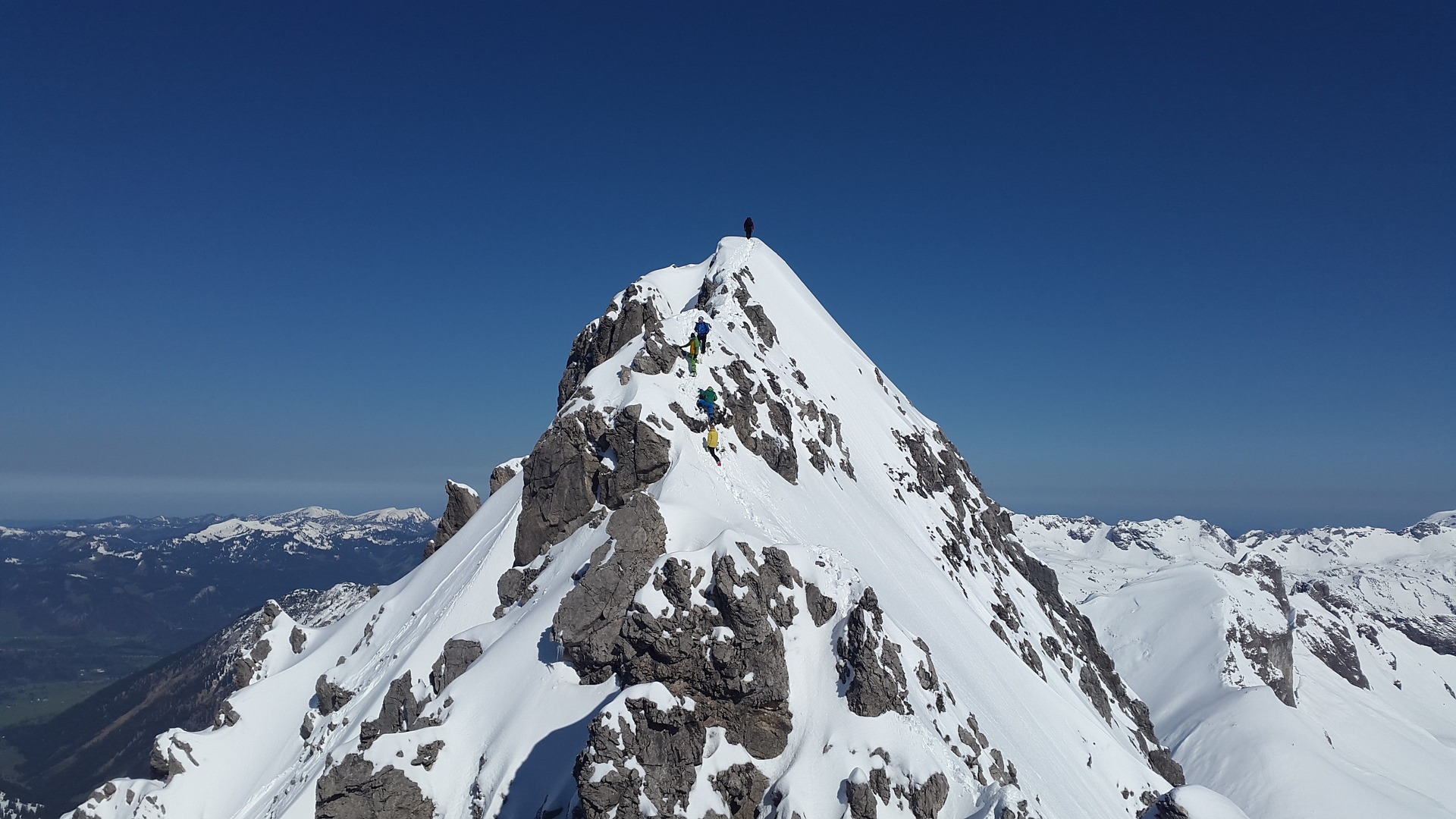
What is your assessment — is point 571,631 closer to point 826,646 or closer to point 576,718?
point 576,718

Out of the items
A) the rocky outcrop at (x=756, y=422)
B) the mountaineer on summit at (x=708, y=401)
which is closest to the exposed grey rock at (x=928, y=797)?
the rocky outcrop at (x=756, y=422)

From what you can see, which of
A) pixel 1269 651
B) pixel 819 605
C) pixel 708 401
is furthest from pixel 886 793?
pixel 1269 651

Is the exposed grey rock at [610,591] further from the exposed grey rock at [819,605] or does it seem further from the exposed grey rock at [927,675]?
the exposed grey rock at [927,675]

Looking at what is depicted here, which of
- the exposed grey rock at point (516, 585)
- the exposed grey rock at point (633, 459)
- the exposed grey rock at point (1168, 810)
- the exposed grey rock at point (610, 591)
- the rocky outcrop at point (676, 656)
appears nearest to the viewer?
the exposed grey rock at point (1168, 810)

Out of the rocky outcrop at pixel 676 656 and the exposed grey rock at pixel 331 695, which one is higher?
the rocky outcrop at pixel 676 656

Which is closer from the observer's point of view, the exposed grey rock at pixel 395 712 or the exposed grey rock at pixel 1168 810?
the exposed grey rock at pixel 1168 810

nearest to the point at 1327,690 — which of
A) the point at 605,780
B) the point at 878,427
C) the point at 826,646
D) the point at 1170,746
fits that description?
the point at 1170,746

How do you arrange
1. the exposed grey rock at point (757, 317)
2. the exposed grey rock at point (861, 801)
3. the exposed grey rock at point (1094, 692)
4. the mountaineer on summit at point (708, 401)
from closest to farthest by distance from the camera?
the exposed grey rock at point (861, 801) → the mountaineer on summit at point (708, 401) → the exposed grey rock at point (1094, 692) → the exposed grey rock at point (757, 317)
